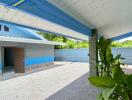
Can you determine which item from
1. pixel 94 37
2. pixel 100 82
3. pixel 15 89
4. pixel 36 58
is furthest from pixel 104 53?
pixel 36 58

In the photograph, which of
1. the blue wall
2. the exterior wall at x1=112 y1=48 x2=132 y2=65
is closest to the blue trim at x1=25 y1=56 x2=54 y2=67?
the blue wall

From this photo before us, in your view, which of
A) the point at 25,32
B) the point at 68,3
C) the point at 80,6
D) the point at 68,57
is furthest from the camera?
the point at 68,57

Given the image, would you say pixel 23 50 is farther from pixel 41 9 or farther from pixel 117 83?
pixel 117 83

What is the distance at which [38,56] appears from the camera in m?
18.2

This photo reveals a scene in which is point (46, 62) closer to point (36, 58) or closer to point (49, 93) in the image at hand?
point (36, 58)

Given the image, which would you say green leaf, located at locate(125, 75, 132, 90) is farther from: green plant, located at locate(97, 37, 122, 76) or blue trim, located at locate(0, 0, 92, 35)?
green plant, located at locate(97, 37, 122, 76)

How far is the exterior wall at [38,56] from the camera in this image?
643 inches

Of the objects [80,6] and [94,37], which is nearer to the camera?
[80,6]

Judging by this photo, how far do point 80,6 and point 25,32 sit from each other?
1254 cm

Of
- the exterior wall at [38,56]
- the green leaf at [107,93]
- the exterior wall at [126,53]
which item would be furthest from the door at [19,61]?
the exterior wall at [126,53]

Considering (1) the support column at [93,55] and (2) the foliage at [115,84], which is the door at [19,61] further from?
(2) the foliage at [115,84]

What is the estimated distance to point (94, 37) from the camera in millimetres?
11016

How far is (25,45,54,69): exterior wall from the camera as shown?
53.6 feet

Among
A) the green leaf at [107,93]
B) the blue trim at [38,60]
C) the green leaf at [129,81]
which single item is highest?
the green leaf at [129,81]
